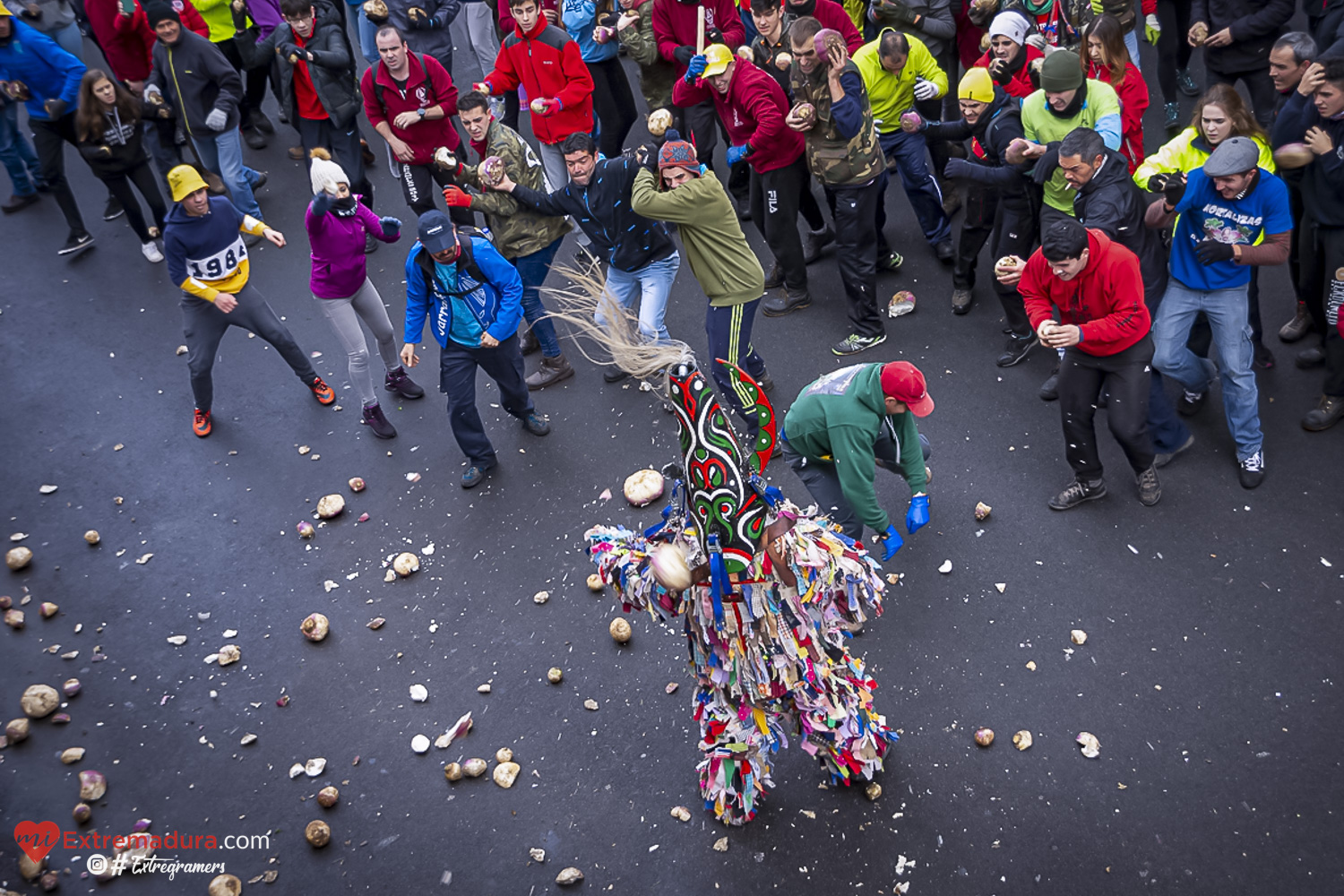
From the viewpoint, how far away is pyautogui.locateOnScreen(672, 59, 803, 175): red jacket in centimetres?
637

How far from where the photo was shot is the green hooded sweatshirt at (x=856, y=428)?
427 centimetres

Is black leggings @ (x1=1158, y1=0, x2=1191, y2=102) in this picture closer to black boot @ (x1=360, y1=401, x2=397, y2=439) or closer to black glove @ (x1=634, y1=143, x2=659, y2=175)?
black glove @ (x1=634, y1=143, x2=659, y2=175)

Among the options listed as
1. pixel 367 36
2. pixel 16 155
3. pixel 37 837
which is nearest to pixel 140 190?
pixel 16 155

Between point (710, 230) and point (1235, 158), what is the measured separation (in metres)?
2.69

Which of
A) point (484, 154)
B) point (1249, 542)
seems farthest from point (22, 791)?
point (1249, 542)

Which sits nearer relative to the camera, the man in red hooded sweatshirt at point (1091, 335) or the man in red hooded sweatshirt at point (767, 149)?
the man in red hooded sweatshirt at point (1091, 335)

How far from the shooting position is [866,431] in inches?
169

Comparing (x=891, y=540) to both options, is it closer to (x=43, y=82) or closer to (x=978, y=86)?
(x=978, y=86)

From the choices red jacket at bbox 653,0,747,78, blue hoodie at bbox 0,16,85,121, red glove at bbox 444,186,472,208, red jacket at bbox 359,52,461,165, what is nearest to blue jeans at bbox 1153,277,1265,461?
red jacket at bbox 653,0,747,78

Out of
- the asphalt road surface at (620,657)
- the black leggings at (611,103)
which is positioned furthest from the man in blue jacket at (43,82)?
the black leggings at (611,103)

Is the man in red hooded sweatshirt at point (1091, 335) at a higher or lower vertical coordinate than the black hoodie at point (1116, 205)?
lower

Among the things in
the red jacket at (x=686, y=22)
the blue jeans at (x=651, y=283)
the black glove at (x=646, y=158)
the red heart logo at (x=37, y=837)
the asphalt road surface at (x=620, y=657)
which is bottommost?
the red heart logo at (x=37, y=837)

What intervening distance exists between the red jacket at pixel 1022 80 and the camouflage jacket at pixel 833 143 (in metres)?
0.89

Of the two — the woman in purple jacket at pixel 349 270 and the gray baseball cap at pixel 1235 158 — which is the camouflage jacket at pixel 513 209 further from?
the gray baseball cap at pixel 1235 158
